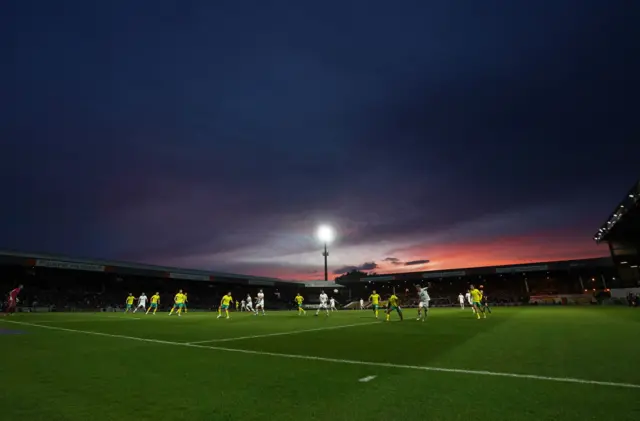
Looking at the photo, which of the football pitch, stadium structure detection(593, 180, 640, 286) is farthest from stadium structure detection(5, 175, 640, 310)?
the football pitch

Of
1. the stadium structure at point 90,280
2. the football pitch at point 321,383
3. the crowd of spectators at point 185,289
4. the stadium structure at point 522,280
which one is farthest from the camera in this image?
the stadium structure at point 522,280

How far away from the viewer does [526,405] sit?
405 centimetres

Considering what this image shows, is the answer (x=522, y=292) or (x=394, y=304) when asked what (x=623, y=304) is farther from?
(x=394, y=304)

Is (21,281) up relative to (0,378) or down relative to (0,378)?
up

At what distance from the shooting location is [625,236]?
53906mm

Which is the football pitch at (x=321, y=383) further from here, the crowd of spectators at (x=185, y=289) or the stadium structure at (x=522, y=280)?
the stadium structure at (x=522, y=280)

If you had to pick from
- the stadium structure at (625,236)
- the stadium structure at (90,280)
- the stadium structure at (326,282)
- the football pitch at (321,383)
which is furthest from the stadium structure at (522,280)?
the football pitch at (321,383)

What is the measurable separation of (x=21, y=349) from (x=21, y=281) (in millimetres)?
54516

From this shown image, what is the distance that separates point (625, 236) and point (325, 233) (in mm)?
55730

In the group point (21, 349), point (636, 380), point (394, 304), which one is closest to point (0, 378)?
point (21, 349)

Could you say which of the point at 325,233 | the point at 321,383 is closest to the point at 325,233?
the point at 325,233

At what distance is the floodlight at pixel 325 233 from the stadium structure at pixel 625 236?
51989 millimetres

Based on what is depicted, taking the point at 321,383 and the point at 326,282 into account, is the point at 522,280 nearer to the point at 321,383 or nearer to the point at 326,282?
the point at 326,282

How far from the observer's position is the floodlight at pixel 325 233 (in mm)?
81438
